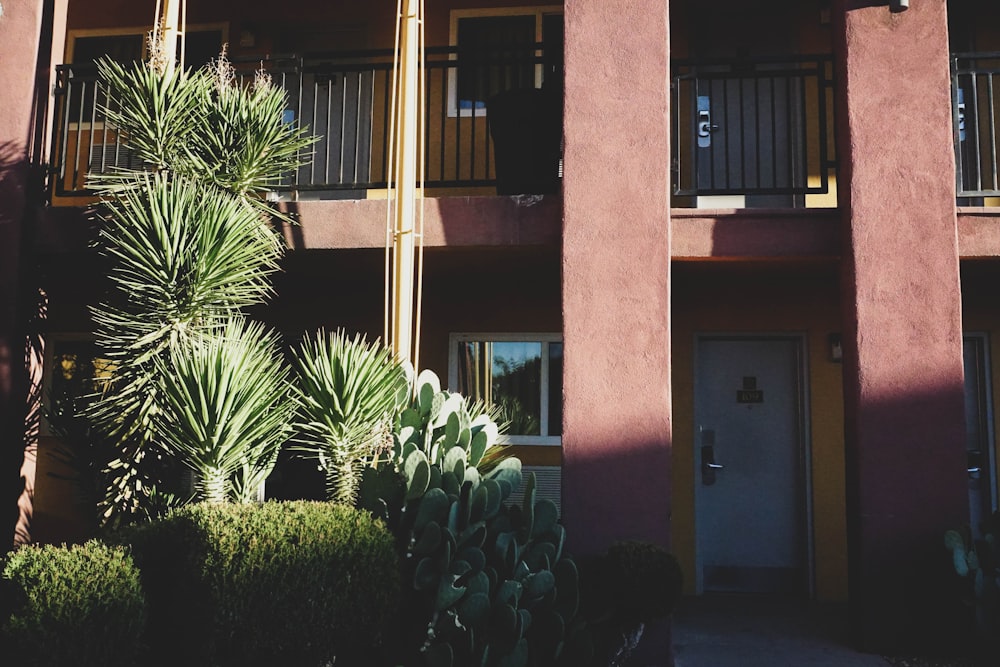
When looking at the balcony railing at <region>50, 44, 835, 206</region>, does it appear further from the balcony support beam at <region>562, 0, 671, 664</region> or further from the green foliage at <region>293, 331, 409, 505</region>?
the green foliage at <region>293, 331, 409, 505</region>

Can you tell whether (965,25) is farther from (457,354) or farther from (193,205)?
(193,205)

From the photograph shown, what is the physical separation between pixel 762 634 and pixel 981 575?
1624mm

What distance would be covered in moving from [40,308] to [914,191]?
256 inches

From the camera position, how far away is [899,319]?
5766 mm

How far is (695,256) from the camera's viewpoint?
615 centimetres

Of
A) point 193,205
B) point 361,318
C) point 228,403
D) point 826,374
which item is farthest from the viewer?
point 361,318

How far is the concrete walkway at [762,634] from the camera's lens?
566cm

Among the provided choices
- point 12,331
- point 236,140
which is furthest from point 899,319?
point 12,331

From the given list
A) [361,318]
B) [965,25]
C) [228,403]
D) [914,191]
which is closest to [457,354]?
[361,318]

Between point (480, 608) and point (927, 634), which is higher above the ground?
point (480, 608)

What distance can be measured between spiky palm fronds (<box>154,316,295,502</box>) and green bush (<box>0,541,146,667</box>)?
92 cm

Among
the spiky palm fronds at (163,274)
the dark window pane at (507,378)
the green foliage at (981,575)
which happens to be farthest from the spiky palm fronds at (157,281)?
the green foliage at (981,575)

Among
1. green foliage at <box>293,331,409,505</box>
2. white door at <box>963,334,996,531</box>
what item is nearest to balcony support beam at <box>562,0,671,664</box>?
green foliage at <box>293,331,409,505</box>

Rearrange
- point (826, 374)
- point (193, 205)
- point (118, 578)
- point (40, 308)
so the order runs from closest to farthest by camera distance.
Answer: point (118, 578) → point (193, 205) → point (40, 308) → point (826, 374)
